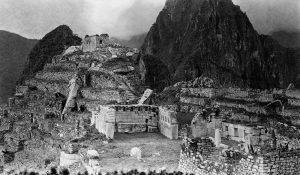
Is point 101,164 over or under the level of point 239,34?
under

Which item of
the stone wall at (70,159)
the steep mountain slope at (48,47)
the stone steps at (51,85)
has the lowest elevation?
the stone wall at (70,159)

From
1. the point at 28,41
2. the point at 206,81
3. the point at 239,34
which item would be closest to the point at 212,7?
the point at 239,34

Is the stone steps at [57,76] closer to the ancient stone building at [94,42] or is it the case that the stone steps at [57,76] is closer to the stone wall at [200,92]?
the ancient stone building at [94,42]

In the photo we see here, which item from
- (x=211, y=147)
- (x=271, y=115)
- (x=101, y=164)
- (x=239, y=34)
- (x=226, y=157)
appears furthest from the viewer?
(x=239, y=34)

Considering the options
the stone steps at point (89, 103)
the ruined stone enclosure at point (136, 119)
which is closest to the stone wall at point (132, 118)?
the ruined stone enclosure at point (136, 119)

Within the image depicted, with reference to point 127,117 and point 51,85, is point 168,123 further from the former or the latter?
point 51,85

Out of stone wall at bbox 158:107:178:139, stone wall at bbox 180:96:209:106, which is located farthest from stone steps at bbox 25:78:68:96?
stone wall at bbox 158:107:178:139

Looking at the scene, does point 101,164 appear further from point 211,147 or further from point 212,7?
point 212,7
